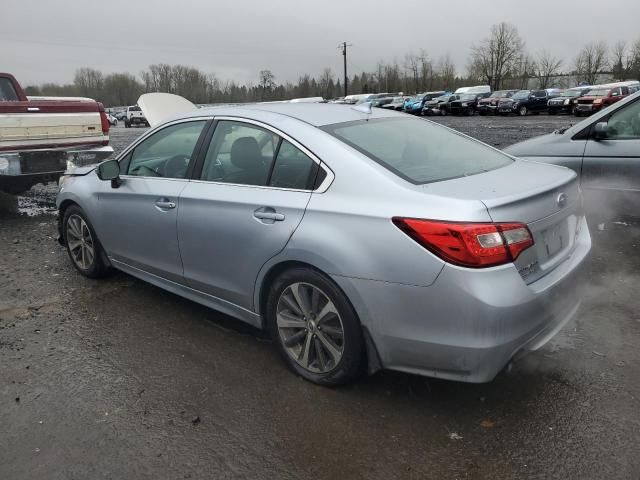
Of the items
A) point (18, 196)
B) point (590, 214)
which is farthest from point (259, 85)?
point (590, 214)

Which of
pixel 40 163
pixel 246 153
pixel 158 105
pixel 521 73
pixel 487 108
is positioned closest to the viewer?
pixel 246 153

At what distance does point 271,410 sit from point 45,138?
255 inches

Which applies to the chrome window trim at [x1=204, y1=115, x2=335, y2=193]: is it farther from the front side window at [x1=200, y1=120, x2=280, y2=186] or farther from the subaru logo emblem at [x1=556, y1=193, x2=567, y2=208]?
the subaru logo emblem at [x1=556, y1=193, x2=567, y2=208]

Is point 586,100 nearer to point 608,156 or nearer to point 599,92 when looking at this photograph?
point 599,92

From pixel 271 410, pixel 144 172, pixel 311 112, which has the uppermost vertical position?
pixel 311 112

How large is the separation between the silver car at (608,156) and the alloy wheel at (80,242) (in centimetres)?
455

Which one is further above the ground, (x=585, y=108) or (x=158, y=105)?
(x=158, y=105)

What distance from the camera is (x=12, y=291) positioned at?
4898mm

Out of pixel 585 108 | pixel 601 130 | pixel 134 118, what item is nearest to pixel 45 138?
pixel 601 130

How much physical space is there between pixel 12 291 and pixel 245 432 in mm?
3203

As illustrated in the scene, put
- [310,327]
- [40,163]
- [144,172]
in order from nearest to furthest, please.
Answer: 1. [310,327]
2. [144,172]
3. [40,163]

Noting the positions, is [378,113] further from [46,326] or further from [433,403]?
[46,326]

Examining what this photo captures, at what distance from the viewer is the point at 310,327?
10.2 feet

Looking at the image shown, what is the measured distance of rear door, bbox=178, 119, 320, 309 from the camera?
3.15 meters
